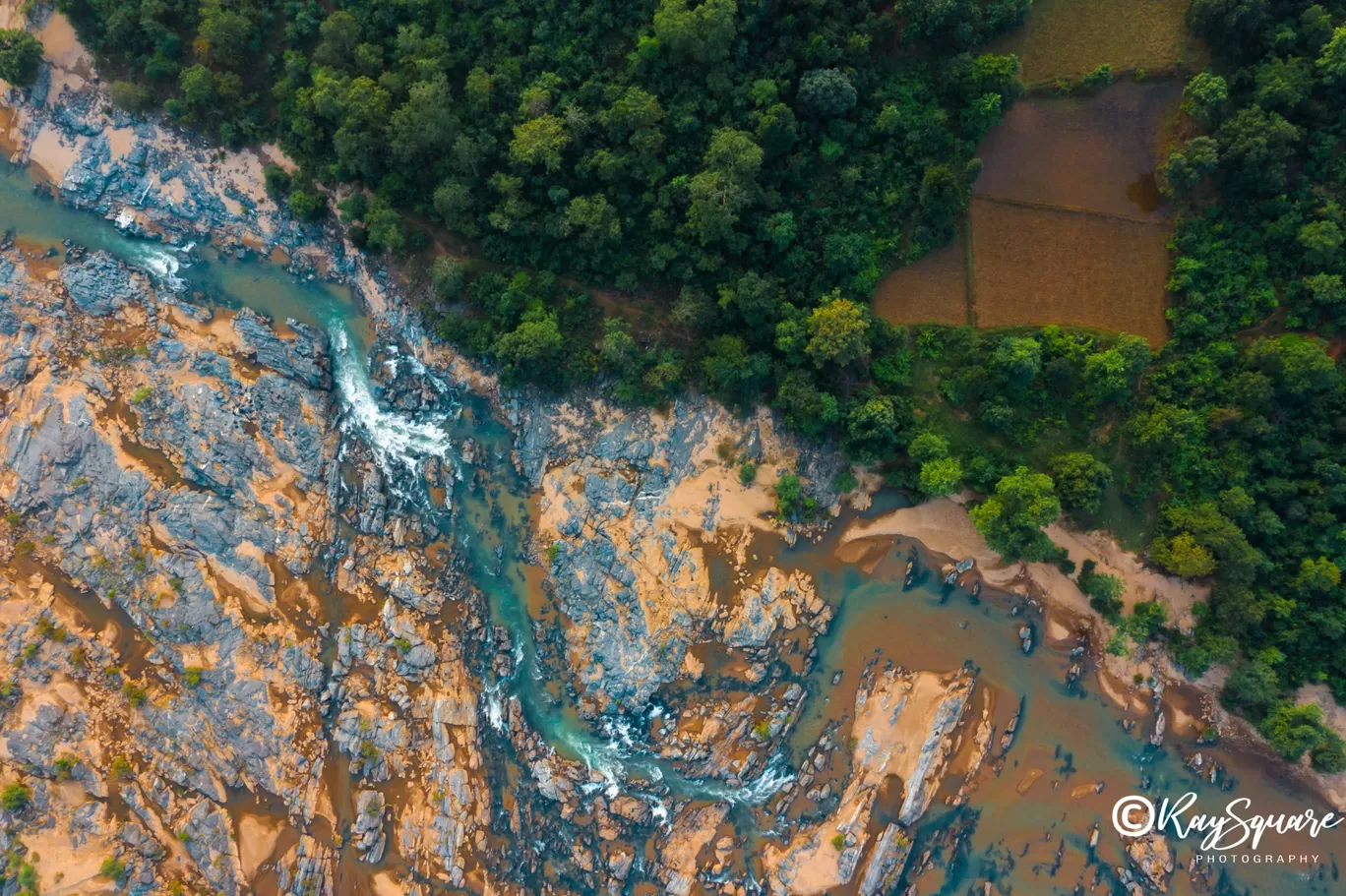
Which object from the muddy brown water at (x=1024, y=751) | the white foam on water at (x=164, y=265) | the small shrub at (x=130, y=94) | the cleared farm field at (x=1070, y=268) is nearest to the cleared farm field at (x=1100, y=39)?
the cleared farm field at (x=1070, y=268)

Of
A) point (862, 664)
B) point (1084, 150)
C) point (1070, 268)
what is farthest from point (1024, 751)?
point (1084, 150)

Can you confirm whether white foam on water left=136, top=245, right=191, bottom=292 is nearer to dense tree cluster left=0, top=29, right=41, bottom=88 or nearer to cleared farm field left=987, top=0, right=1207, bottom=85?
dense tree cluster left=0, top=29, right=41, bottom=88

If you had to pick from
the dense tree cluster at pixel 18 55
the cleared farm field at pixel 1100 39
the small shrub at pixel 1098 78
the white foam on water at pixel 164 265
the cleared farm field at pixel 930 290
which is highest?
the dense tree cluster at pixel 18 55

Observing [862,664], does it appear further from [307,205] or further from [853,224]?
[307,205]

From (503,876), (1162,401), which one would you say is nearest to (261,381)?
(503,876)

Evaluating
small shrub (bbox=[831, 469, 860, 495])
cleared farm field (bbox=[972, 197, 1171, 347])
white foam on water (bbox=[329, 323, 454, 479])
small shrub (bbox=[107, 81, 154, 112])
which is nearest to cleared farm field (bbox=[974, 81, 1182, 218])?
cleared farm field (bbox=[972, 197, 1171, 347])

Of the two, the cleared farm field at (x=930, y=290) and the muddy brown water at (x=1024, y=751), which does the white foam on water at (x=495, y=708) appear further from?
the cleared farm field at (x=930, y=290)

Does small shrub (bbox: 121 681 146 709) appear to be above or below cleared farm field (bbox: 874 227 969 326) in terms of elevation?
below
